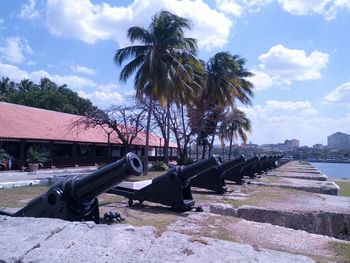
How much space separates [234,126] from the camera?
48594 millimetres

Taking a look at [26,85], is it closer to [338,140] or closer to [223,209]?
[223,209]

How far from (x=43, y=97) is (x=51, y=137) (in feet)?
67.9

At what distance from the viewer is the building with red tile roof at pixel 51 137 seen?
25.2 metres

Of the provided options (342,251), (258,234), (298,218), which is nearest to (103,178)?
(258,234)

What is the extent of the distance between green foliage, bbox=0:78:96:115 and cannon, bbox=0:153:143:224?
35.2 metres

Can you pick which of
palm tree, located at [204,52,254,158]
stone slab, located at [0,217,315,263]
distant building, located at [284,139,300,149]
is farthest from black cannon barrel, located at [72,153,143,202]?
distant building, located at [284,139,300,149]

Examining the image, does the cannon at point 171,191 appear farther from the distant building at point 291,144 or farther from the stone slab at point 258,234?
the distant building at point 291,144

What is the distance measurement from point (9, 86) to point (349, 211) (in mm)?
45633

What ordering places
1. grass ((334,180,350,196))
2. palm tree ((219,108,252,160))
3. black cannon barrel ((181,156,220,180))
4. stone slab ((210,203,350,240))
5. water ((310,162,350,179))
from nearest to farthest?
1. black cannon barrel ((181,156,220,180))
2. stone slab ((210,203,350,240))
3. grass ((334,180,350,196))
4. palm tree ((219,108,252,160))
5. water ((310,162,350,179))

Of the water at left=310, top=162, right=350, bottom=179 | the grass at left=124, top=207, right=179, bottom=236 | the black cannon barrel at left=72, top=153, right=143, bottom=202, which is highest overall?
the black cannon barrel at left=72, top=153, right=143, bottom=202

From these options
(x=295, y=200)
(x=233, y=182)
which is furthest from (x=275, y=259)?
(x=233, y=182)

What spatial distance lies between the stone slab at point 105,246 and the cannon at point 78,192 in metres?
1.82

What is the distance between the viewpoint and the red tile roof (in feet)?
82.0

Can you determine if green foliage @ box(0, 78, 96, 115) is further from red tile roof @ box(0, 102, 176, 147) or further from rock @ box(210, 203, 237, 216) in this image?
rock @ box(210, 203, 237, 216)
